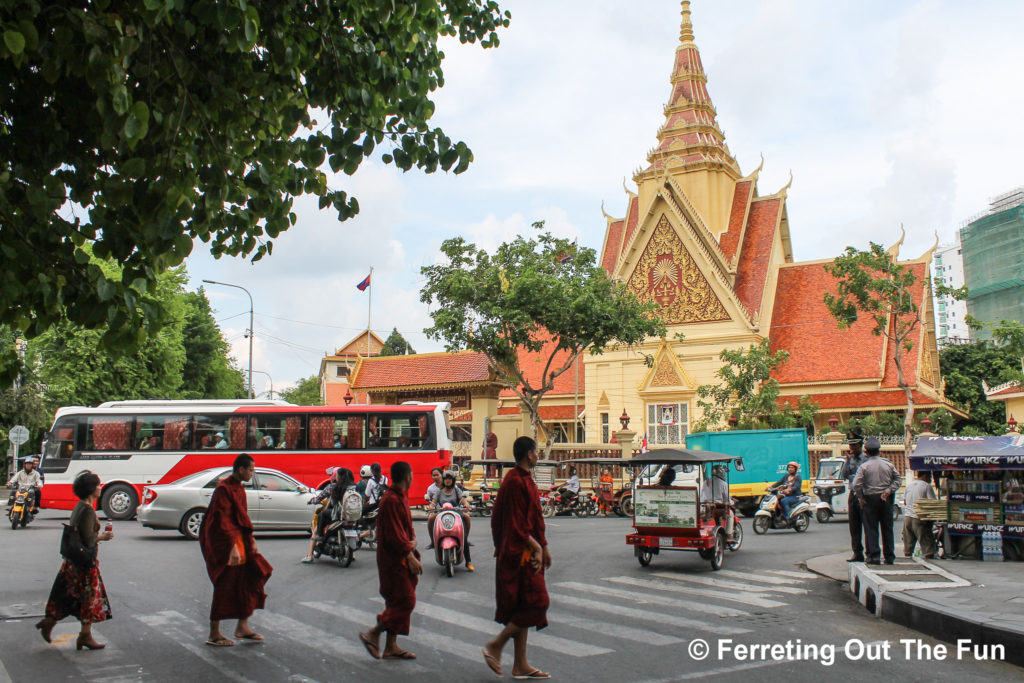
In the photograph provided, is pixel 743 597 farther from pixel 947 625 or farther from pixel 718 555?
pixel 947 625

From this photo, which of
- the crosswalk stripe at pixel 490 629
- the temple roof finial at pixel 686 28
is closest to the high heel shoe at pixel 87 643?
the crosswalk stripe at pixel 490 629

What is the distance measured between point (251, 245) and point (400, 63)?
63.0 inches

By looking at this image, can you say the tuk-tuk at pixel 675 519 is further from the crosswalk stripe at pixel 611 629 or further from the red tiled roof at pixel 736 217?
the red tiled roof at pixel 736 217

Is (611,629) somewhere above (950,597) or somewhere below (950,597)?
below

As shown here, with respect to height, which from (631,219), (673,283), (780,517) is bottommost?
(780,517)

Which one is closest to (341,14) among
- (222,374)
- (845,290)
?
(845,290)

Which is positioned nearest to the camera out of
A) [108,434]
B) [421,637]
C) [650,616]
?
[421,637]

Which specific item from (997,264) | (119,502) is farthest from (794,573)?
(997,264)

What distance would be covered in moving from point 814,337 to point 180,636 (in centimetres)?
3209

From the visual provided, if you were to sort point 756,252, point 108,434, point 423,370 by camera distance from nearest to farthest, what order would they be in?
point 108,434 < point 423,370 < point 756,252

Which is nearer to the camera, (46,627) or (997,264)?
(46,627)

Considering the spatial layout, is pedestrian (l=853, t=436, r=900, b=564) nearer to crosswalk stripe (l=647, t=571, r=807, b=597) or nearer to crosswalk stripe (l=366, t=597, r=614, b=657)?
crosswalk stripe (l=647, t=571, r=807, b=597)

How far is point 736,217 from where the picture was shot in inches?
1513

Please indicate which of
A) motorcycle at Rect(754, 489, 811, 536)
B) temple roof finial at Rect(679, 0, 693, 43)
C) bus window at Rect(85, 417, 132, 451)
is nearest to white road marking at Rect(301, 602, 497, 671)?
motorcycle at Rect(754, 489, 811, 536)
